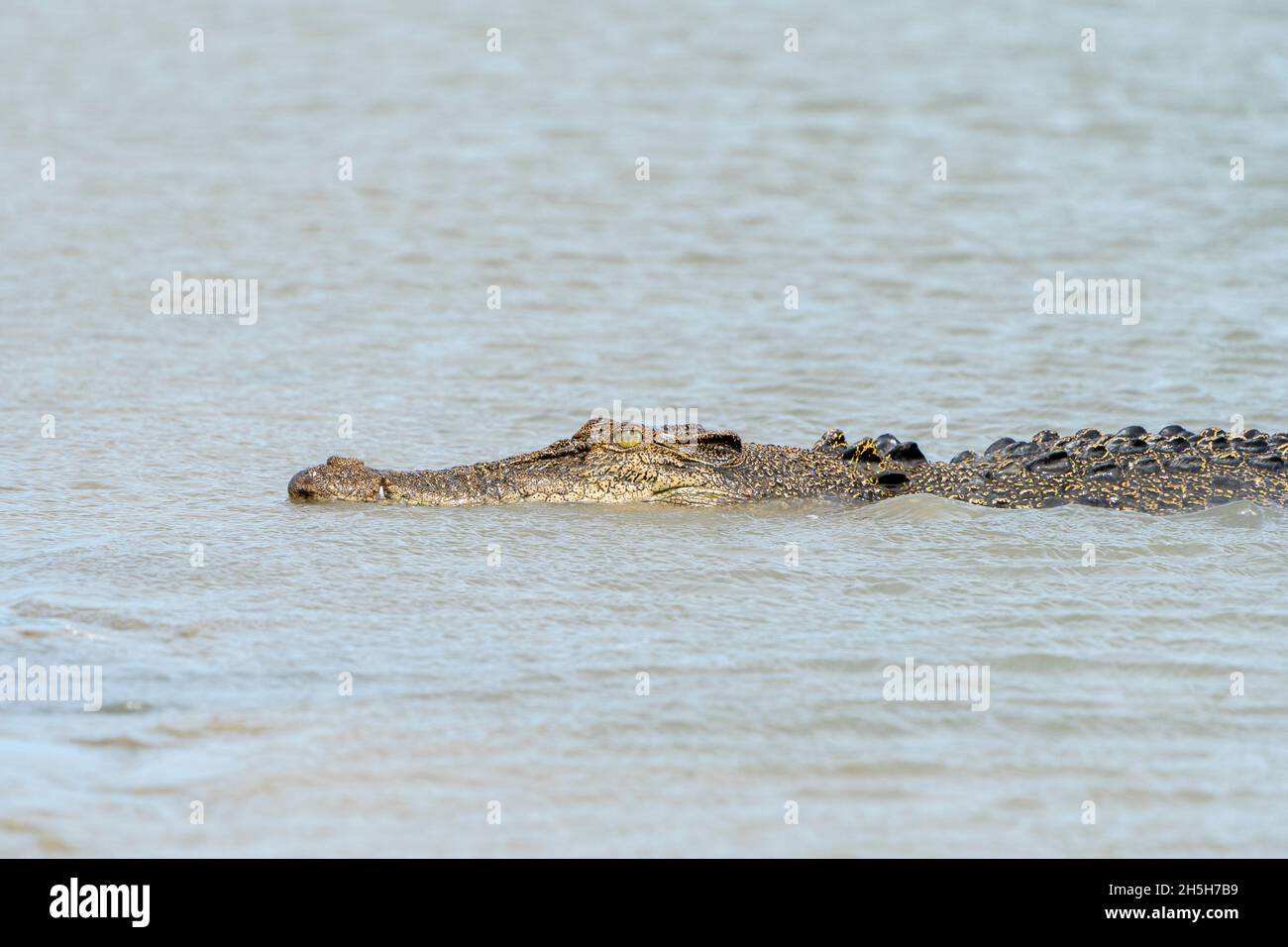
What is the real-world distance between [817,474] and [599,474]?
1129 millimetres

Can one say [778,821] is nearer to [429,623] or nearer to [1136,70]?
[429,623]

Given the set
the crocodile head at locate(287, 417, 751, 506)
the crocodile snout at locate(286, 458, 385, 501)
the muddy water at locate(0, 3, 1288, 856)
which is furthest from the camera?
the crocodile head at locate(287, 417, 751, 506)

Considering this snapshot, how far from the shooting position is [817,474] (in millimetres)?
7938

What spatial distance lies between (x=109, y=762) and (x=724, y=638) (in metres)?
2.26

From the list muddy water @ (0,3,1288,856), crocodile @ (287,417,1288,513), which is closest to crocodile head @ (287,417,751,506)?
crocodile @ (287,417,1288,513)

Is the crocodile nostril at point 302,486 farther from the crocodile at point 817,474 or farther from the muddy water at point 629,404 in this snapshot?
the muddy water at point 629,404

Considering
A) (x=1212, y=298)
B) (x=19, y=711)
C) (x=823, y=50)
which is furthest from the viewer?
(x=823, y=50)

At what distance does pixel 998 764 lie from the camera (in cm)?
479

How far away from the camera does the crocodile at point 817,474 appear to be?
7684 millimetres

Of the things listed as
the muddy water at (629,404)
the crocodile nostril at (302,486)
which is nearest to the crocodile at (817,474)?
the crocodile nostril at (302,486)

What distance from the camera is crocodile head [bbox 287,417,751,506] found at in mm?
7723

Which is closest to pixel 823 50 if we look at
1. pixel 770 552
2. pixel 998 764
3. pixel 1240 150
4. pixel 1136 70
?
pixel 1136 70

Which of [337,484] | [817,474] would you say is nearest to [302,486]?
[337,484]

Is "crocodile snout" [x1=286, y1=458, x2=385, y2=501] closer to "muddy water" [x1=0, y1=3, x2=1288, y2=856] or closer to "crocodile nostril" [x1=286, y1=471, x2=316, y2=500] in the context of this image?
"crocodile nostril" [x1=286, y1=471, x2=316, y2=500]
